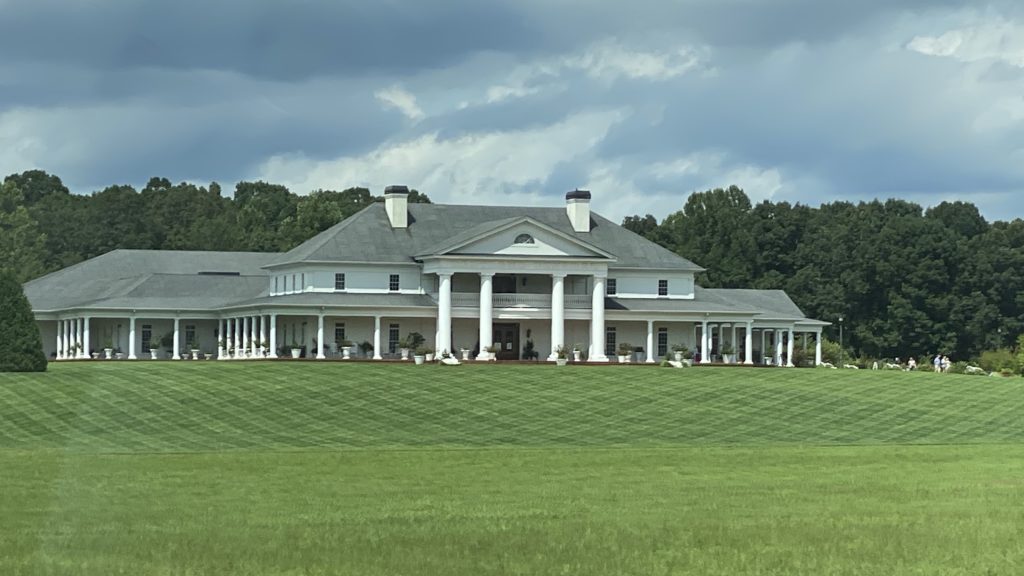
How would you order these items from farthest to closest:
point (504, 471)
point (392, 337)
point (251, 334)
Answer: point (251, 334)
point (392, 337)
point (504, 471)

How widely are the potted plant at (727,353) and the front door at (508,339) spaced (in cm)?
1097

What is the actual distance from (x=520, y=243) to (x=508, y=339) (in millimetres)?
5833

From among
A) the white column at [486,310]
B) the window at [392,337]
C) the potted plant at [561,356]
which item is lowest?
the potted plant at [561,356]

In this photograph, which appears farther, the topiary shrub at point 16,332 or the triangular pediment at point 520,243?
the triangular pediment at point 520,243

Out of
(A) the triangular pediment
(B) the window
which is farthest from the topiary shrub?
(A) the triangular pediment

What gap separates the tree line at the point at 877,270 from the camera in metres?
121

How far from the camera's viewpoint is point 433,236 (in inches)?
3543

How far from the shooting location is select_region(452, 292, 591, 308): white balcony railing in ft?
277

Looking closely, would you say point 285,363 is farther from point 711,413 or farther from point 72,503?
point 72,503

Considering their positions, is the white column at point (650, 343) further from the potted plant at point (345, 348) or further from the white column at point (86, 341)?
the white column at point (86, 341)

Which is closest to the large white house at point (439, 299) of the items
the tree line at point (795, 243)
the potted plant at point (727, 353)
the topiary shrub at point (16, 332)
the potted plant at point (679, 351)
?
the potted plant at point (727, 353)

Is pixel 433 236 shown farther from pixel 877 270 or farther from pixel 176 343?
pixel 877 270

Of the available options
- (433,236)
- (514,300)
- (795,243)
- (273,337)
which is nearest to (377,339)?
(273,337)

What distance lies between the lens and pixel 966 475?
3662cm
